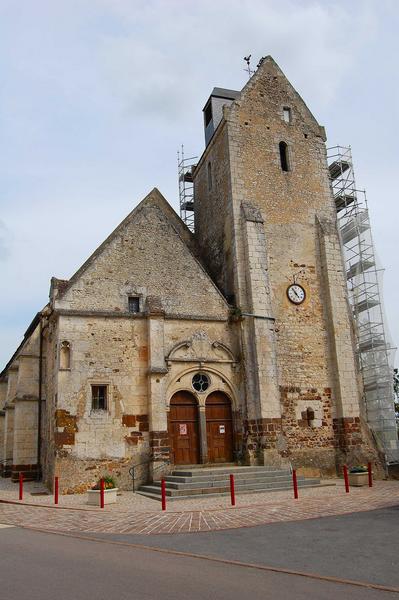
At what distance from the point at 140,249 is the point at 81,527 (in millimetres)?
10708

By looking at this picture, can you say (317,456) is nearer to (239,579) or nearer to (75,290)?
(75,290)

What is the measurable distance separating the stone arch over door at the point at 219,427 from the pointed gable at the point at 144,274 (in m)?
3.01

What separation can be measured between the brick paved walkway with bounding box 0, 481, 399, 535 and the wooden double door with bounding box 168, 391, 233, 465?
481cm

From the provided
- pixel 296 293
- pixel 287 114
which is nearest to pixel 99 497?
pixel 296 293

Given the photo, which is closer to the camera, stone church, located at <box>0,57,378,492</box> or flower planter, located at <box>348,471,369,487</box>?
flower planter, located at <box>348,471,369,487</box>

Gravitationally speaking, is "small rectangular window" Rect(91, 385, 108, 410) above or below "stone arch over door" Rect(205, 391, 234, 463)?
above

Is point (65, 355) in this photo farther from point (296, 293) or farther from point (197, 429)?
point (296, 293)

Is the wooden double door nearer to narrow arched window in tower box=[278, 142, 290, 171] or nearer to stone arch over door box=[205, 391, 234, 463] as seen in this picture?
stone arch over door box=[205, 391, 234, 463]

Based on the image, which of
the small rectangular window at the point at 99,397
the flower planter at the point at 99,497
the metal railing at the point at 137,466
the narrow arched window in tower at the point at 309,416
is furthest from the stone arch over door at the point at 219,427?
the flower planter at the point at 99,497

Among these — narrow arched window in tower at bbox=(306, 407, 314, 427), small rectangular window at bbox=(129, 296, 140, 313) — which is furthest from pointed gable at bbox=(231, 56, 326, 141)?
narrow arched window in tower at bbox=(306, 407, 314, 427)

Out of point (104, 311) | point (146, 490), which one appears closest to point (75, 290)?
point (104, 311)

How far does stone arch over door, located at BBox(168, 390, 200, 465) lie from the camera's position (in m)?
17.6

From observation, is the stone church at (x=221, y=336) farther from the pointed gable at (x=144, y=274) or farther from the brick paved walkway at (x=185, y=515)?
the brick paved walkway at (x=185, y=515)

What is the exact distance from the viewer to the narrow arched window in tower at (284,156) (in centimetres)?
2197
